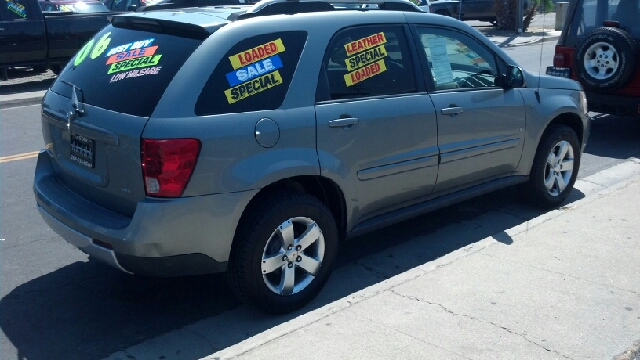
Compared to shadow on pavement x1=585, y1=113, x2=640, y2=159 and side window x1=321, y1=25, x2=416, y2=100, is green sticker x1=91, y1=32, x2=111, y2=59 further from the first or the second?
shadow on pavement x1=585, y1=113, x2=640, y2=159

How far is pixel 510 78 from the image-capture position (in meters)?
5.74

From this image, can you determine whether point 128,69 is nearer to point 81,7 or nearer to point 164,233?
point 164,233

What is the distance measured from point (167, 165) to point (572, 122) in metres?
4.15

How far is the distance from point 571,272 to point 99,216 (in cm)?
298

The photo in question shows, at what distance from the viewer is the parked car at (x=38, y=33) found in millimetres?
12883

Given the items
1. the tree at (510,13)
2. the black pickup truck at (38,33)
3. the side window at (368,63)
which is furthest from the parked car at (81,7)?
the tree at (510,13)

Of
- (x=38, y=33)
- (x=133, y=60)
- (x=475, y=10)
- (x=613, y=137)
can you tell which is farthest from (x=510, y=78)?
(x=475, y=10)

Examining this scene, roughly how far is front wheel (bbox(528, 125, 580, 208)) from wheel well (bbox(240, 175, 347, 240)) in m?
2.19

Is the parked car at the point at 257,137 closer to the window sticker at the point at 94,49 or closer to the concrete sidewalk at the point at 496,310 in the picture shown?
the window sticker at the point at 94,49

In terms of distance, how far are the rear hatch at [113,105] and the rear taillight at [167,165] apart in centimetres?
5

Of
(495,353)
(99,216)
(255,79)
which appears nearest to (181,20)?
(255,79)

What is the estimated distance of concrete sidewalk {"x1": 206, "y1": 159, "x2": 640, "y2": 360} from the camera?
379cm

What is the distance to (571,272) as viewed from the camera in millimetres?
4836

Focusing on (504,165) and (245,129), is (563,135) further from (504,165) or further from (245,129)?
(245,129)
